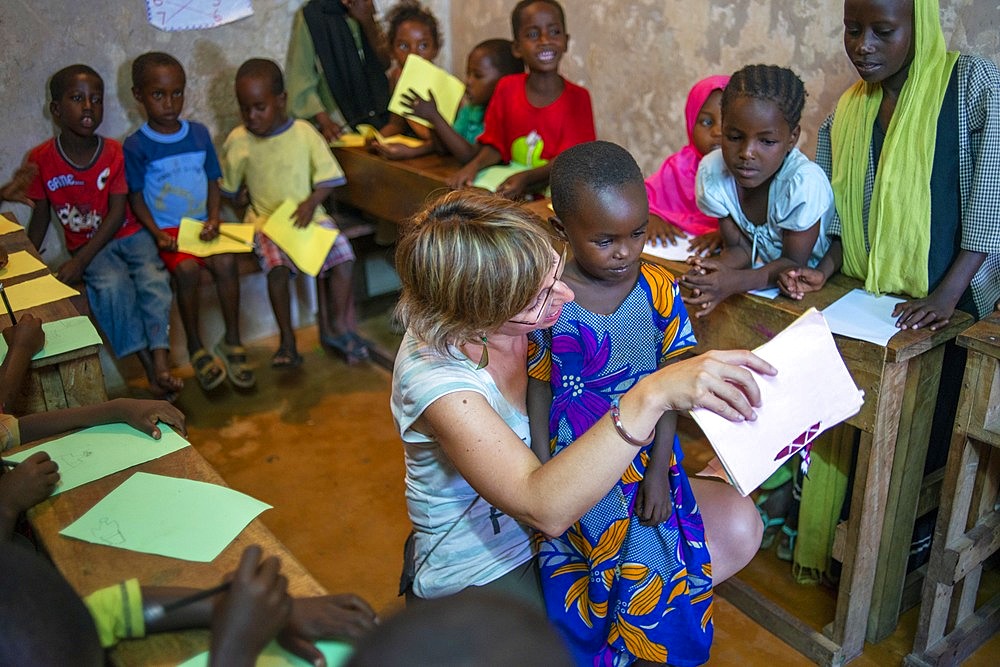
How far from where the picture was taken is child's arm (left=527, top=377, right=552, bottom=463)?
6.51 ft

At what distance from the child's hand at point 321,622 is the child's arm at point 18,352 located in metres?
1.11

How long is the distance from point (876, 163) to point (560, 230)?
1.01 m

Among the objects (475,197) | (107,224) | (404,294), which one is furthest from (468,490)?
(107,224)

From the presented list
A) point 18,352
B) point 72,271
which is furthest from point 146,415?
point 72,271

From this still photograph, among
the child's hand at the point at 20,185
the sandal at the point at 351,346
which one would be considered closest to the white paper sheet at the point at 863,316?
the sandal at the point at 351,346

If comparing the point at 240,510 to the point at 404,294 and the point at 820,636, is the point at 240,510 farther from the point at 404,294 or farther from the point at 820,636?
the point at 820,636

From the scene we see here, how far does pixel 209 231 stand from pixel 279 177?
0.42 m

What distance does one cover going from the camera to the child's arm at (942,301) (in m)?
2.36

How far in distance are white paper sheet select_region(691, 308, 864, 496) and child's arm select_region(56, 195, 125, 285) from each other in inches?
125

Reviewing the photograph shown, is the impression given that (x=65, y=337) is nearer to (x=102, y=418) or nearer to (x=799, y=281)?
(x=102, y=418)

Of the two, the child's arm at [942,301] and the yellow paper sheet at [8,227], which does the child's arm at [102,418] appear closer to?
the yellow paper sheet at [8,227]

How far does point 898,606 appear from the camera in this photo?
274 centimetres

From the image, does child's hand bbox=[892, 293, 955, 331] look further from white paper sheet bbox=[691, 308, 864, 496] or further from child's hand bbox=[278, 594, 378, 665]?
child's hand bbox=[278, 594, 378, 665]

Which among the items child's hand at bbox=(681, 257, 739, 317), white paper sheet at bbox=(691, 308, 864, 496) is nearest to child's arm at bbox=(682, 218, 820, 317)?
child's hand at bbox=(681, 257, 739, 317)
